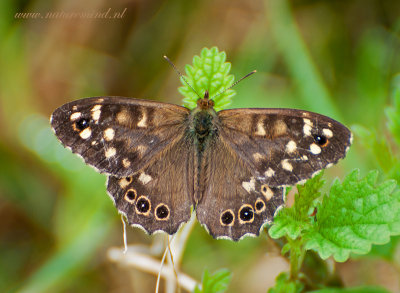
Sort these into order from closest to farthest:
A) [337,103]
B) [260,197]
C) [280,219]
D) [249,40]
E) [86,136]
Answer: [280,219] < [260,197] < [86,136] < [337,103] < [249,40]

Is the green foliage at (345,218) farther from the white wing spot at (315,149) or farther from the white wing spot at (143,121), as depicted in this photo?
the white wing spot at (143,121)

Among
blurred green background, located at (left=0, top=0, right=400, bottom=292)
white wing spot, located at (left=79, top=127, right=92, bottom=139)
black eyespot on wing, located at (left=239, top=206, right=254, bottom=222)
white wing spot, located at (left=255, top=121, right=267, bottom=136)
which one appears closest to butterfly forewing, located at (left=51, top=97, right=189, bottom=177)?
white wing spot, located at (left=79, top=127, right=92, bottom=139)

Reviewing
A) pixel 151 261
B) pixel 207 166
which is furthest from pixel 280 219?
pixel 151 261

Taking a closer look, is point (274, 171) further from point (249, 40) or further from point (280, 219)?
point (249, 40)

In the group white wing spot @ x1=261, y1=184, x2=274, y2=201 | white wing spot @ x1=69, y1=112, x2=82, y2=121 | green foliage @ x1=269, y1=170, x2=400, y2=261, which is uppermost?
white wing spot @ x1=69, y1=112, x2=82, y2=121

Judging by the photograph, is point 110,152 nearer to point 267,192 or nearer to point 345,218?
point 267,192

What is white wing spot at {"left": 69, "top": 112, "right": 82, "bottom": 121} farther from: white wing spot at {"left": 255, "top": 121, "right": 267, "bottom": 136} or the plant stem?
the plant stem

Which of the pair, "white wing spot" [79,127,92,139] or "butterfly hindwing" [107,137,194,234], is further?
"white wing spot" [79,127,92,139]
